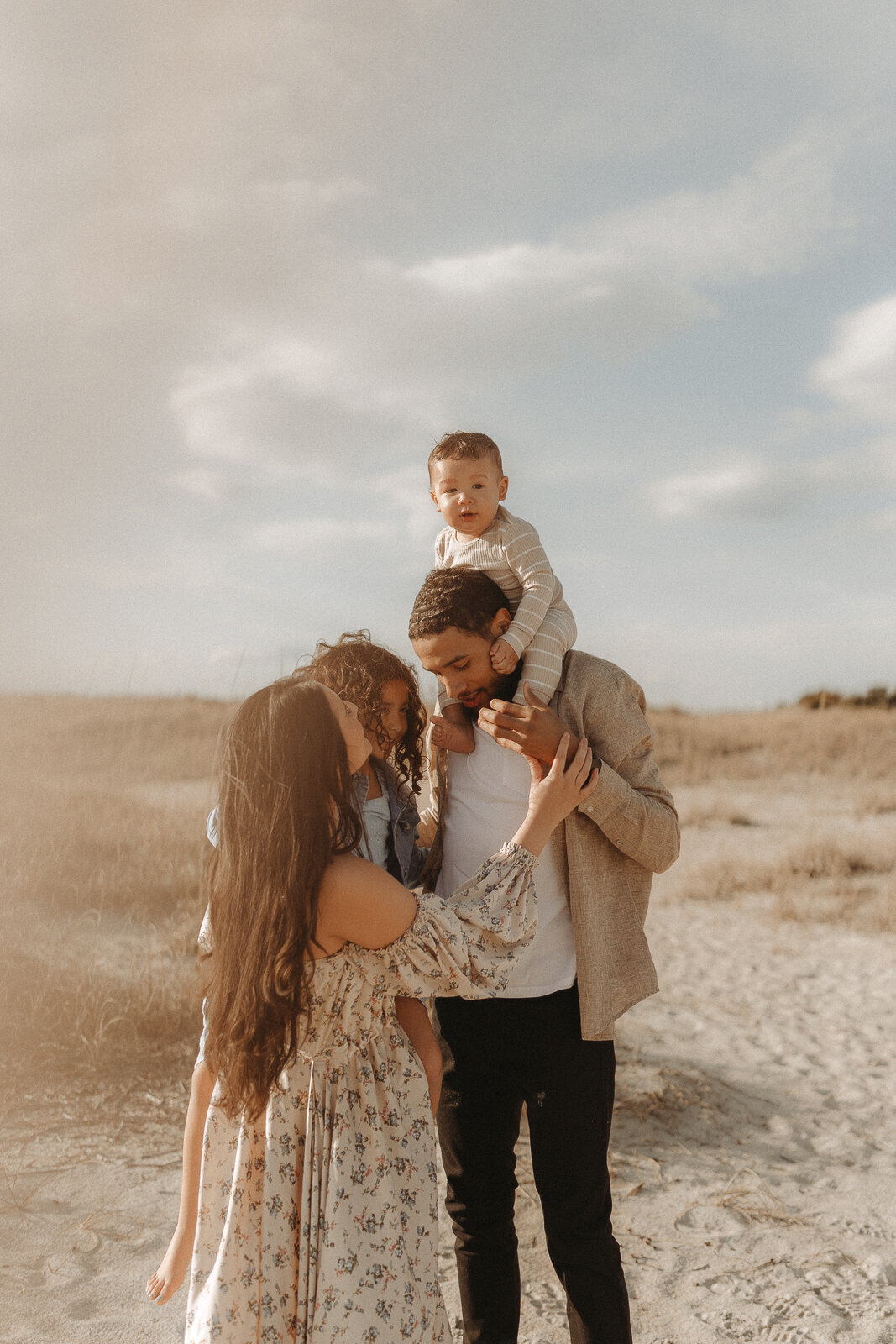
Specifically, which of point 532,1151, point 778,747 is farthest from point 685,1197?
point 778,747

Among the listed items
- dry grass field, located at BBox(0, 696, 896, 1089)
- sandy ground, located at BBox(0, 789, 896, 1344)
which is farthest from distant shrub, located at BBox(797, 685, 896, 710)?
sandy ground, located at BBox(0, 789, 896, 1344)

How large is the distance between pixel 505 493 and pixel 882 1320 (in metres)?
3.09

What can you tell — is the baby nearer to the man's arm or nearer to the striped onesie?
the striped onesie

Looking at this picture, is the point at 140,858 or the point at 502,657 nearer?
the point at 502,657

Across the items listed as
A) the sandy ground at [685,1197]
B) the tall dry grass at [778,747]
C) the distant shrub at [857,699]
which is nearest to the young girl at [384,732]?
the sandy ground at [685,1197]

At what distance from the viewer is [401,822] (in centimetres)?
226

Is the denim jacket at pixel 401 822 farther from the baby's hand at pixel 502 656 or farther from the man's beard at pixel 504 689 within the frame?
the baby's hand at pixel 502 656

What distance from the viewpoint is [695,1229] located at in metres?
3.76

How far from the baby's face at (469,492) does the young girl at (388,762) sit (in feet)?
1.69

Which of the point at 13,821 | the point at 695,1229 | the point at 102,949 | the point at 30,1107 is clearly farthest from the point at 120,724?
the point at 695,1229

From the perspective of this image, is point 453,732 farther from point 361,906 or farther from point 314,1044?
point 314,1044

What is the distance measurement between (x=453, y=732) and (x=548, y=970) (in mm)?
602

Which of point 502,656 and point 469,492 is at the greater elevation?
point 469,492

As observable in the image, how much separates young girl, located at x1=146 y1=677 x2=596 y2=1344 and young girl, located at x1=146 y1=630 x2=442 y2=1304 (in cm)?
9
